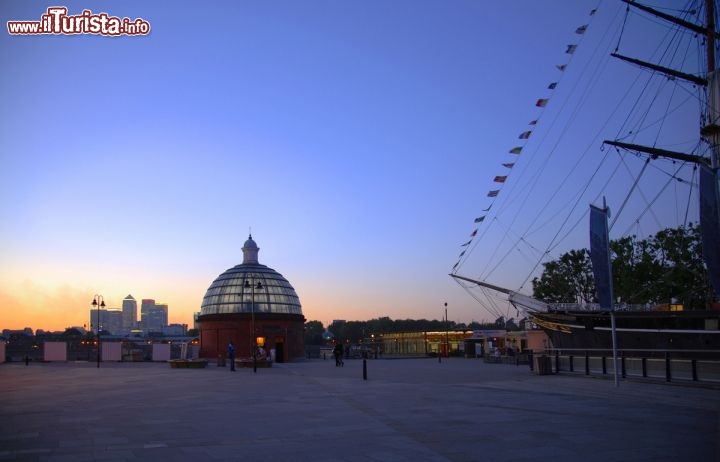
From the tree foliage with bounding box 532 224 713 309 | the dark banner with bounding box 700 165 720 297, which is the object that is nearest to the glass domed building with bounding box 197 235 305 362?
the tree foliage with bounding box 532 224 713 309

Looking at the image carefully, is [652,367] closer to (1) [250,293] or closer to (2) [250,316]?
(2) [250,316]

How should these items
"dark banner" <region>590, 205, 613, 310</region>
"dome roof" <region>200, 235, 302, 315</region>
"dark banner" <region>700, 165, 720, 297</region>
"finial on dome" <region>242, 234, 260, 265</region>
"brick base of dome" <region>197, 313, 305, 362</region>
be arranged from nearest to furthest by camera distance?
1. "dark banner" <region>700, 165, 720, 297</region>
2. "dark banner" <region>590, 205, 613, 310</region>
3. "brick base of dome" <region>197, 313, 305, 362</region>
4. "dome roof" <region>200, 235, 302, 315</region>
5. "finial on dome" <region>242, 234, 260, 265</region>

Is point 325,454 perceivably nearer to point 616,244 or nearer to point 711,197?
point 711,197

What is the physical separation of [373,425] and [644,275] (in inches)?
2521

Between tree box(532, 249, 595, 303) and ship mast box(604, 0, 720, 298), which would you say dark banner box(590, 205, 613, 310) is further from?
tree box(532, 249, 595, 303)

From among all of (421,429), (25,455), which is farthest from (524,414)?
(25,455)

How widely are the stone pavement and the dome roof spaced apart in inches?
1712

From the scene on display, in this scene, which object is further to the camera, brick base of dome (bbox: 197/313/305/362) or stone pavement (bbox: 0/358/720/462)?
brick base of dome (bbox: 197/313/305/362)

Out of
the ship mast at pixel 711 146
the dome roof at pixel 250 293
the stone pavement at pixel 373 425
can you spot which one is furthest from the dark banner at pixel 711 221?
the dome roof at pixel 250 293

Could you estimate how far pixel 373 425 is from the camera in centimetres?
1352

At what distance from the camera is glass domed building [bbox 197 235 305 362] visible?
6316cm
